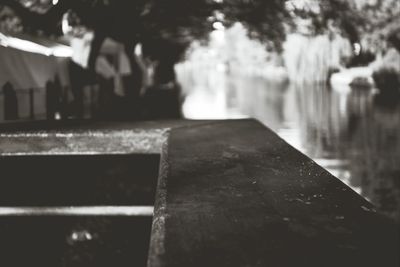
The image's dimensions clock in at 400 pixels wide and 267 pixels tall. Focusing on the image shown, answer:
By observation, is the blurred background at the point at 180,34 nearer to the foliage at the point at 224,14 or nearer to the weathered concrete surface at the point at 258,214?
the foliage at the point at 224,14

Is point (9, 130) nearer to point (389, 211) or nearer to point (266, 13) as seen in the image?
point (389, 211)

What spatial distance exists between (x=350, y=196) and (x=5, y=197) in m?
5.28

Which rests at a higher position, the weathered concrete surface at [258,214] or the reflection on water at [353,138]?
the weathered concrete surface at [258,214]

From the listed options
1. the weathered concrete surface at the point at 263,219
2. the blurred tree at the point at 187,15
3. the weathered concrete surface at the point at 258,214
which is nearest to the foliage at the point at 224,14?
the blurred tree at the point at 187,15

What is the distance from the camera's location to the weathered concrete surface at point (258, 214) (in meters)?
2.18

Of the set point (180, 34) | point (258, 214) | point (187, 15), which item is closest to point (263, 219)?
point (258, 214)

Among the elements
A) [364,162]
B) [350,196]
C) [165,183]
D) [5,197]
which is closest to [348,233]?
[350,196]

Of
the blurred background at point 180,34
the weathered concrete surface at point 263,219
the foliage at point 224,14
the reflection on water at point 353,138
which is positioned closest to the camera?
the weathered concrete surface at point 263,219

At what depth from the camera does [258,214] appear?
9.01ft

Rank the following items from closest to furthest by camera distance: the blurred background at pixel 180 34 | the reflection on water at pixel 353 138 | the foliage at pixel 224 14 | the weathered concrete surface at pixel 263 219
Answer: the weathered concrete surface at pixel 263 219
the reflection on water at pixel 353 138
the blurred background at pixel 180 34
the foliage at pixel 224 14

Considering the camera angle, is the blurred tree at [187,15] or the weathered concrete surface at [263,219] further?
the blurred tree at [187,15]

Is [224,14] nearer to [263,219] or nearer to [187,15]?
[187,15]

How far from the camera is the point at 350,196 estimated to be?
3.17m

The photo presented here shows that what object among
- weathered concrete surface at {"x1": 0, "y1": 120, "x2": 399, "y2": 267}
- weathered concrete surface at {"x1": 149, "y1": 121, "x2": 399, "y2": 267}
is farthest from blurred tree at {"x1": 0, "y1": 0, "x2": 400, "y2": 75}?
weathered concrete surface at {"x1": 149, "y1": 121, "x2": 399, "y2": 267}
